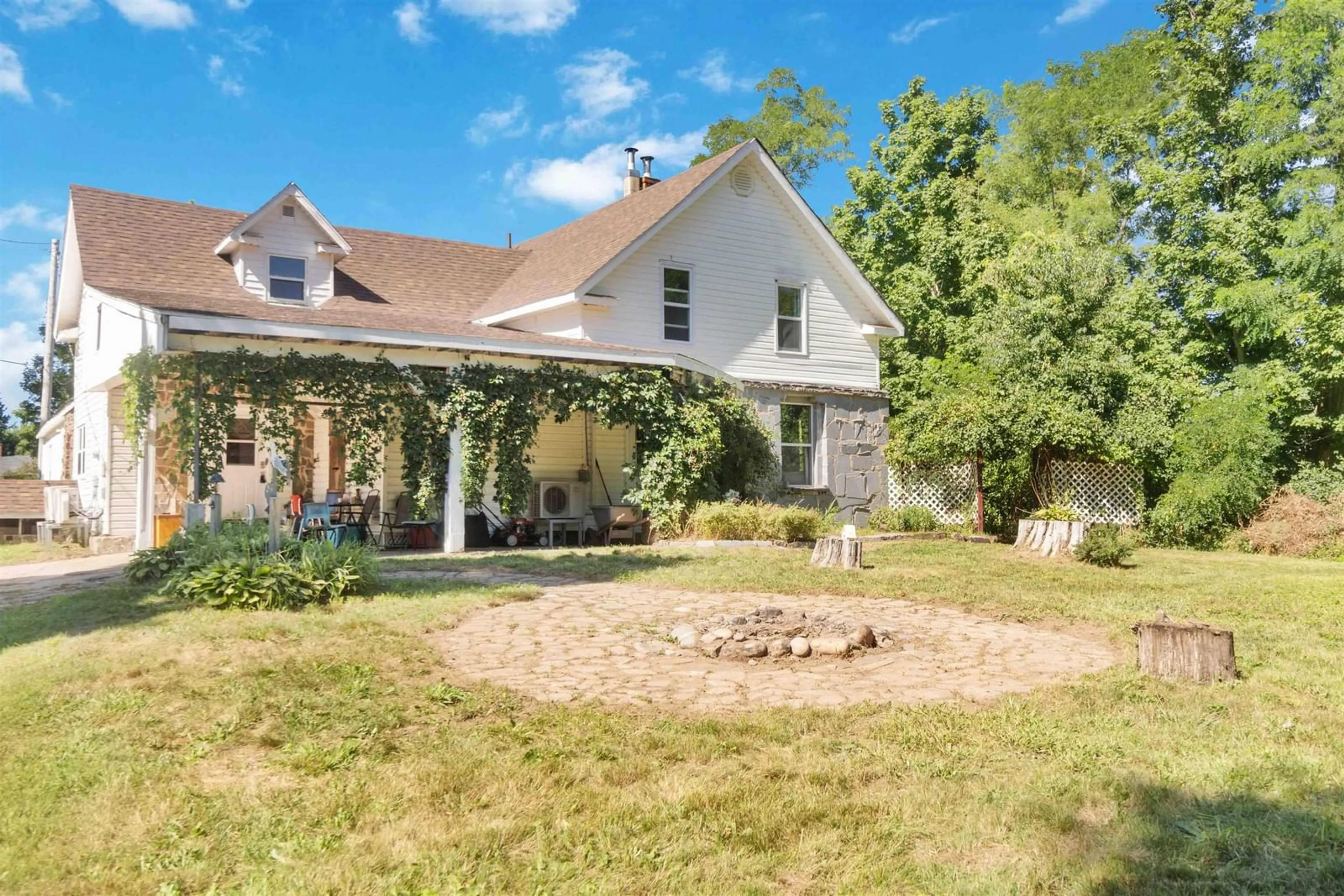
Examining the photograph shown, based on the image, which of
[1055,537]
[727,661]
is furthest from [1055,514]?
[727,661]

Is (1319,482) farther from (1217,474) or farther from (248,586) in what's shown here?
(248,586)

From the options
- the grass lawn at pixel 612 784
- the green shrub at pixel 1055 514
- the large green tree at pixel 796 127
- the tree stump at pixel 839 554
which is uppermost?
the large green tree at pixel 796 127

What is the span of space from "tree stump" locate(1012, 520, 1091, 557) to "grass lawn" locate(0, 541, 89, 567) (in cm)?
1377

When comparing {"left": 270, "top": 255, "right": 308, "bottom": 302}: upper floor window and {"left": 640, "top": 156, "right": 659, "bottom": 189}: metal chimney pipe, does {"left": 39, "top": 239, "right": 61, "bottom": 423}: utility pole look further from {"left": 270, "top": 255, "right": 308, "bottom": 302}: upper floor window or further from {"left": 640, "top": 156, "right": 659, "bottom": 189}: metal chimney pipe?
{"left": 640, "top": 156, "right": 659, "bottom": 189}: metal chimney pipe

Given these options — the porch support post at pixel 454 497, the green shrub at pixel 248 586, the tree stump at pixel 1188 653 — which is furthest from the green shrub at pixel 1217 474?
the green shrub at pixel 248 586

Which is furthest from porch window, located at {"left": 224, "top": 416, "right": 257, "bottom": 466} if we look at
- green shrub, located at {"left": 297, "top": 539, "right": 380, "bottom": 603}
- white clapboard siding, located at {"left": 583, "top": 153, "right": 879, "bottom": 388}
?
green shrub, located at {"left": 297, "top": 539, "right": 380, "bottom": 603}

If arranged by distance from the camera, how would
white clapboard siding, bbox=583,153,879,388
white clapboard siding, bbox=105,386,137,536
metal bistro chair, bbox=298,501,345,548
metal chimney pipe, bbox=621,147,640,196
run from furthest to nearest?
1. metal chimney pipe, bbox=621,147,640,196
2. white clapboard siding, bbox=583,153,879,388
3. white clapboard siding, bbox=105,386,137,536
4. metal bistro chair, bbox=298,501,345,548

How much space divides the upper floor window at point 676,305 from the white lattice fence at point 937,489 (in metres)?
5.28

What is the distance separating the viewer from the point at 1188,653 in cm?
602

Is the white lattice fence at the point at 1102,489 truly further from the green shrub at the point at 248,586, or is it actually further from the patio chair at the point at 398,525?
the green shrub at the point at 248,586

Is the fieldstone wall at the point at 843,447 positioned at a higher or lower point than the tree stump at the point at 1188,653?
higher

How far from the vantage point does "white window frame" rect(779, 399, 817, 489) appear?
62.7ft

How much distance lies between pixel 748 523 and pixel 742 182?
781 cm

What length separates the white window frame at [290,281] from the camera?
1692cm
